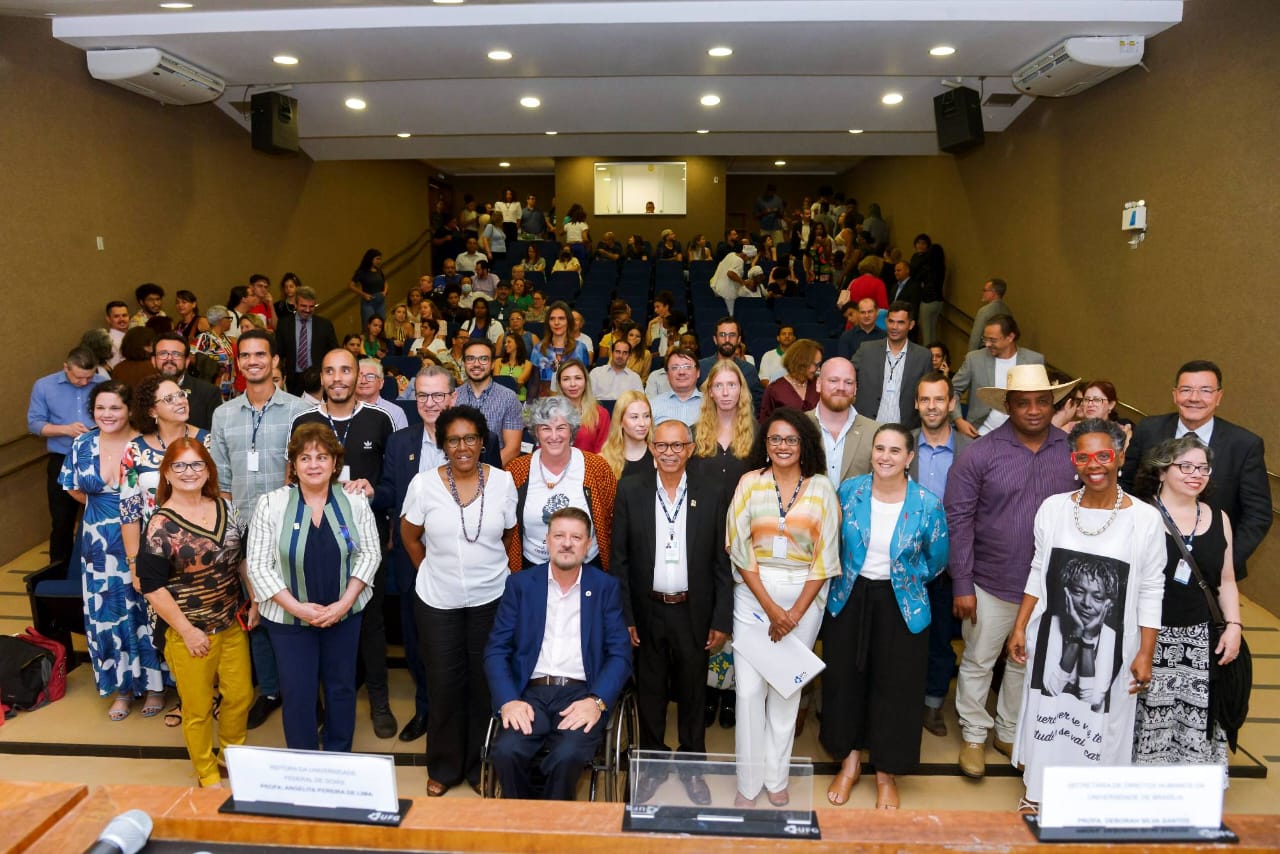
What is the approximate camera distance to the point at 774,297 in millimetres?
9578

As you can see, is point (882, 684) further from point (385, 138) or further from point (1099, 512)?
point (385, 138)

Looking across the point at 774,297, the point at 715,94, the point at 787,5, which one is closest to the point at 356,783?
the point at 787,5

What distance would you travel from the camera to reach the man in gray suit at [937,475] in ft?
11.3

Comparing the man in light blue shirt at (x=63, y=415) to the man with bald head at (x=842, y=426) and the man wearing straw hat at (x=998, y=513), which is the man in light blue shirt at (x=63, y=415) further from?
the man wearing straw hat at (x=998, y=513)

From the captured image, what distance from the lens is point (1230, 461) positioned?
3312mm

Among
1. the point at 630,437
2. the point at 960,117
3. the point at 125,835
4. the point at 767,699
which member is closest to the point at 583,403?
the point at 630,437

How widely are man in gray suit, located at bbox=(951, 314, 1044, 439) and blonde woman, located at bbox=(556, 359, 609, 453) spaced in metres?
1.96

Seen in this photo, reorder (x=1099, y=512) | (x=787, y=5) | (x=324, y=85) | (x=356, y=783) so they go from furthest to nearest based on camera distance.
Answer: (x=324, y=85) → (x=787, y=5) → (x=1099, y=512) → (x=356, y=783)

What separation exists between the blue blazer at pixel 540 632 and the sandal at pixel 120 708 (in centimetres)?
194

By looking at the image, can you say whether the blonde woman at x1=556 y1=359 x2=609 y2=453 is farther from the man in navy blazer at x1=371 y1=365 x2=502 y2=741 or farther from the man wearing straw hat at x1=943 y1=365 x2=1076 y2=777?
the man wearing straw hat at x1=943 y1=365 x2=1076 y2=777

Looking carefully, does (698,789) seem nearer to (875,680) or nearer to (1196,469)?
(875,680)

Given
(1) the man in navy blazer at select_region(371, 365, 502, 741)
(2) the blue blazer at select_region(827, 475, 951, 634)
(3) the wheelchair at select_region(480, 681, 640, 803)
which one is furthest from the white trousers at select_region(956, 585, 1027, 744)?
(1) the man in navy blazer at select_region(371, 365, 502, 741)

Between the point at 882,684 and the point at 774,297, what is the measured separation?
6.94 metres

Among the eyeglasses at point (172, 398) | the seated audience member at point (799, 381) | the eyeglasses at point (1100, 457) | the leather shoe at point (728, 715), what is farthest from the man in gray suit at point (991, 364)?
the eyeglasses at point (172, 398)
